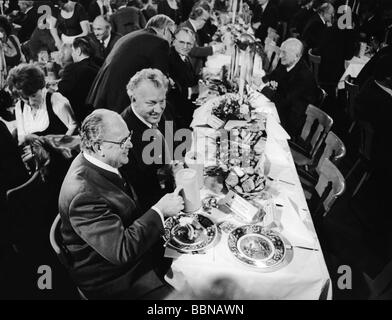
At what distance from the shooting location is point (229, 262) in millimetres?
1577

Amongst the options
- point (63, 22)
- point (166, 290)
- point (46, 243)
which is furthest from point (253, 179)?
point (63, 22)

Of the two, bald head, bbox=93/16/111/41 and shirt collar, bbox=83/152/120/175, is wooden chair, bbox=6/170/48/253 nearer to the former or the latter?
shirt collar, bbox=83/152/120/175

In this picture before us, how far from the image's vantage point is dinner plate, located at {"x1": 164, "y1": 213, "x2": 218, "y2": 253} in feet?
5.37

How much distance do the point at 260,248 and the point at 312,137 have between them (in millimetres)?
1755

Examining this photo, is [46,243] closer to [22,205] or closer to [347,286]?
[22,205]

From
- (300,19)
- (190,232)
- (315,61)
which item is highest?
(300,19)

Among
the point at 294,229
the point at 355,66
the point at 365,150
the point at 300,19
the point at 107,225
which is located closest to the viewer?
the point at 107,225

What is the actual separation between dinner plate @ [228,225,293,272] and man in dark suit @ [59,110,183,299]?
1.10 ft

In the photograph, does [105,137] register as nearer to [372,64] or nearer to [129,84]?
[129,84]

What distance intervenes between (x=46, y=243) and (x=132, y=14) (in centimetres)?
368

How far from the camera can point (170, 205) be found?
1665 mm

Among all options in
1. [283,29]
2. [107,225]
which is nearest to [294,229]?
[107,225]

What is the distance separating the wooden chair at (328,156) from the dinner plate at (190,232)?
3.44 feet

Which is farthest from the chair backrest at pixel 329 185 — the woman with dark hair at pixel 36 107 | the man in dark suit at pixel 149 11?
the man in dark suit at pixel 149 11
